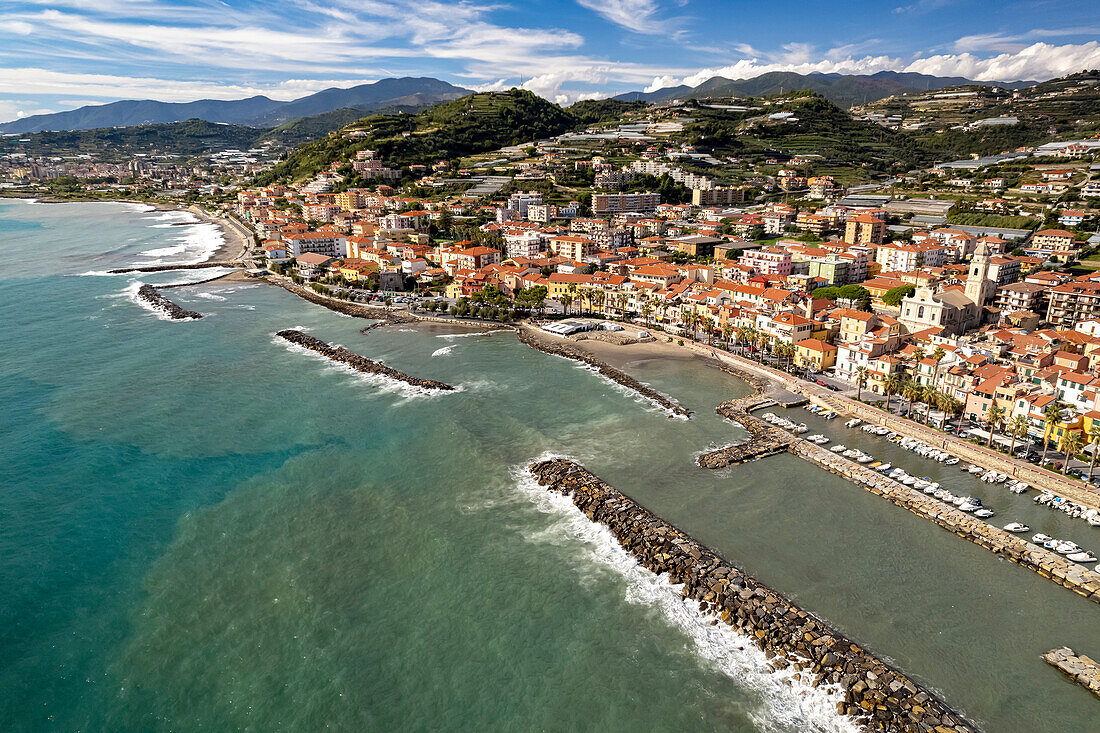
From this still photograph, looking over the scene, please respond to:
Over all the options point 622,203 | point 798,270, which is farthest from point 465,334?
point 622,203

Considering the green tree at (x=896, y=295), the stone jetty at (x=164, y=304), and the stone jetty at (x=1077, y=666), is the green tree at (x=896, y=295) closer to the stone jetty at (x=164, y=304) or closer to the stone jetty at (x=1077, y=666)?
the stone jetty at (x=1077, y=666)

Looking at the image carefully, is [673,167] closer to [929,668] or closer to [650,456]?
[650,456]

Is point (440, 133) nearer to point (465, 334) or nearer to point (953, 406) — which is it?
point (465, 334)

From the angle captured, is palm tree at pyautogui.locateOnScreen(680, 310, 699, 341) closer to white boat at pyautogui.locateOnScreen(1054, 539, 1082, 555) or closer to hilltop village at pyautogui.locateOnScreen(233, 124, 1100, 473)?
hilltop village at pyautogui.locateOnScreen(233, 124, 1100, 473)

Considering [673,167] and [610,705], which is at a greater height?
[673,167]

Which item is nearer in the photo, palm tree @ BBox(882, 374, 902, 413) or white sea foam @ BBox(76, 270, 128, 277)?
palm tree @ BBox(882, 374, 902, 413)

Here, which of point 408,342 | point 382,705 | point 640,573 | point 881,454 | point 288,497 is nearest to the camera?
point 382,705

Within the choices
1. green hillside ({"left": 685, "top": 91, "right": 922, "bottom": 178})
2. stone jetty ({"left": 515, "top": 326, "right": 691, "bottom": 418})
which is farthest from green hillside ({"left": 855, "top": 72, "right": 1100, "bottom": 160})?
stone jetty ({"left": 515, "top": 326, "right": 691, "bottom": 418})

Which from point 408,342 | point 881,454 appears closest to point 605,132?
point 408,342
